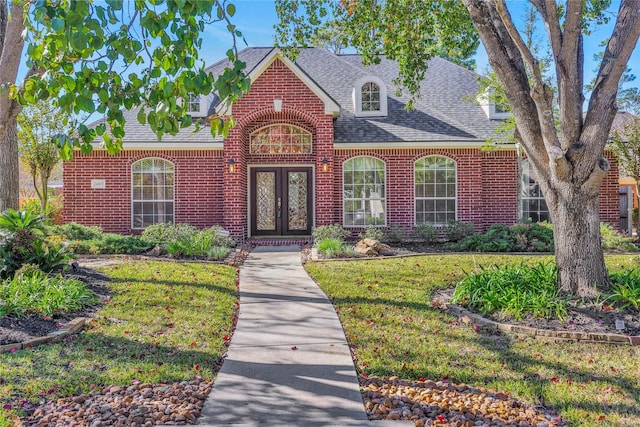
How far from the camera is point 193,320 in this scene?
234 inches

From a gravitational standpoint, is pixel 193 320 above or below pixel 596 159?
below

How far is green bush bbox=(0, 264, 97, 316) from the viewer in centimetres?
570

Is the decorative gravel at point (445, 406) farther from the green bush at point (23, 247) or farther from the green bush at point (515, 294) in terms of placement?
the green bush at point (23, 247)

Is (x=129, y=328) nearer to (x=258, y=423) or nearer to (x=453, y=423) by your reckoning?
(x=258, y=423)

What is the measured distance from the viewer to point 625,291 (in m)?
5.94

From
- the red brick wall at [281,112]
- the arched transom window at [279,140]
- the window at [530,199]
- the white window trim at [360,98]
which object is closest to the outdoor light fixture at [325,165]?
the red brick wall at [281,112]

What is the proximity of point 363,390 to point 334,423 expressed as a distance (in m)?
0.65

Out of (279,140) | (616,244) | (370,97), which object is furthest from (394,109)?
(616,244)

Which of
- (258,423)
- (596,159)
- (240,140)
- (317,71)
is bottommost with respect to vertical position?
(258,423)

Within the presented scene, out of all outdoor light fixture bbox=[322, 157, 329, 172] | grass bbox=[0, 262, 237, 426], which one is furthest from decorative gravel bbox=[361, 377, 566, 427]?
outdoor light fixture bbox=[322, 157, 329, 172]

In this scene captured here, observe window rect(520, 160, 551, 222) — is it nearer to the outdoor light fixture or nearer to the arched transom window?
the outdoor light fixture

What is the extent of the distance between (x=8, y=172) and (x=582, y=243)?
928 centimetres

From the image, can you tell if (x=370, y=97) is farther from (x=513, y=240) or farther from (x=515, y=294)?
(x=515, y=294)

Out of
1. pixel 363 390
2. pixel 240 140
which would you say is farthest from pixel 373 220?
pixel 363 390
